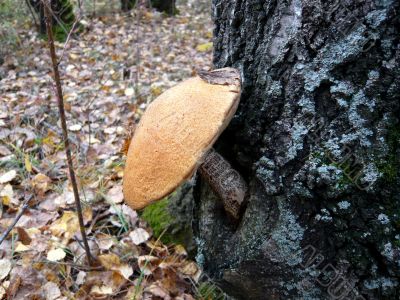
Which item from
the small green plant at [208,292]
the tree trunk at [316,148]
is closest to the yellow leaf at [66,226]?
the small green plant at [208,292]

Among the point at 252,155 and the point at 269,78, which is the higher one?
the point at 269,78

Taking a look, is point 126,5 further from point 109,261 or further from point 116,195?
point 109,261

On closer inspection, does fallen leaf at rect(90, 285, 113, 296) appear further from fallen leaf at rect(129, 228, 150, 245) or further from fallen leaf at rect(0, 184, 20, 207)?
fallen leaf at rect(0, 184, 20, 207)

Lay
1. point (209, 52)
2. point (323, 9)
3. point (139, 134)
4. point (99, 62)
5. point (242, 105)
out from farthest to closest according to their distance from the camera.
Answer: point (209, 52), point (99, 62), point (242, 105), point (139, 134), point (323, 9)

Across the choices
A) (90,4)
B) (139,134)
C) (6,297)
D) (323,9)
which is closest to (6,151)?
(6,297)

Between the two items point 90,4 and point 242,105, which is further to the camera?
point 90,4

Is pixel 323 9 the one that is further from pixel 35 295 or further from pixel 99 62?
pixel 99 62
